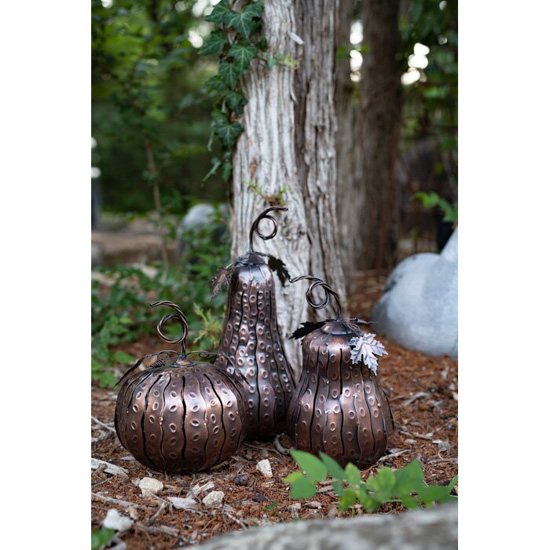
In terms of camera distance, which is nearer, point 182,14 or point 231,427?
point 231,427

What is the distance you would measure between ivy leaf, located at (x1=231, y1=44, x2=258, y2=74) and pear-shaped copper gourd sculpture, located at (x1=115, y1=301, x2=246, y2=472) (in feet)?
3.69

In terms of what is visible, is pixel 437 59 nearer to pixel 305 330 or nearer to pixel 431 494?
pixel 305 330

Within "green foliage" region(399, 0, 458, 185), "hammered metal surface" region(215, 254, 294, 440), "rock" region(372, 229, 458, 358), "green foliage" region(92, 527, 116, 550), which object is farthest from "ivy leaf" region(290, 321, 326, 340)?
"green foliage" region(399, 0, 458, 185)

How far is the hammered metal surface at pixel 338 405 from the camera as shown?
1.91m

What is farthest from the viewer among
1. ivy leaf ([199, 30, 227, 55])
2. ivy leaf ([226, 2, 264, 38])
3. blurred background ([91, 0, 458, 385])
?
blurred background ([91, 0, 458, 385])

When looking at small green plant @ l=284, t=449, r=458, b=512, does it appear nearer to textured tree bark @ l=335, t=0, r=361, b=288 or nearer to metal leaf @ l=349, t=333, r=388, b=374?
metal leaf @ l=349, t=333, r=388, b=374

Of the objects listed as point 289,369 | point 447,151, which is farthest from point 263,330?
point 447,151

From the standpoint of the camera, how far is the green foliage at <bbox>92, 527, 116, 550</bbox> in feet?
4.52

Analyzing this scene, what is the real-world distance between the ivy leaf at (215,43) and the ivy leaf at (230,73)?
0.09 meters

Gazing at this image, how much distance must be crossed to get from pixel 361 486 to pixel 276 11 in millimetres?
1921

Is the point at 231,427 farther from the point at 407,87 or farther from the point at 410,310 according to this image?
the point at 407,87

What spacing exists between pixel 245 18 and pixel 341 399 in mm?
1545

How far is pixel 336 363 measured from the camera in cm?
192
